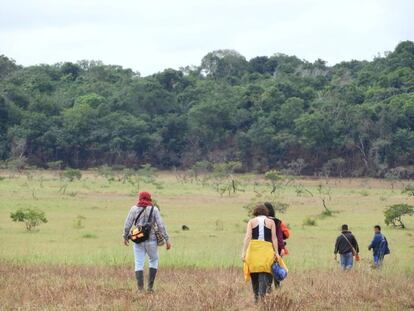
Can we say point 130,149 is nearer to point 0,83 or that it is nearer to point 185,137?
point 185,137

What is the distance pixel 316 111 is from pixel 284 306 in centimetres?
6304

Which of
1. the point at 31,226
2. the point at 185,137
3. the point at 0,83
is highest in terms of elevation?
the point at 0,83

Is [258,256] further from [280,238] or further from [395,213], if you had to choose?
[395,213]

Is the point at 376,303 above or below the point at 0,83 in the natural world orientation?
below

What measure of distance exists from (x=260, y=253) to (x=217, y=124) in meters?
64.8

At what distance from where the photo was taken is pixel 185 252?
19375 mm

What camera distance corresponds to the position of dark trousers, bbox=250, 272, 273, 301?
9.90 metres

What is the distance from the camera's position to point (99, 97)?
77.7m

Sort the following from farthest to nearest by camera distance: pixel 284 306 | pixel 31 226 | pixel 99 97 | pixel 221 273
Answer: pixel 99 97 < pixel 31 226 < pixel 221 273 < pixel 284 306

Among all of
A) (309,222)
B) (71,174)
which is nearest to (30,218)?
(309,222)

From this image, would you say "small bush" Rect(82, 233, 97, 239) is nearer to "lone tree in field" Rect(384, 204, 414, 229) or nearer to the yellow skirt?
"lone tree in field" Rect(384, 204, 414, 229)

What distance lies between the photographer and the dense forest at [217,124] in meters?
67.9

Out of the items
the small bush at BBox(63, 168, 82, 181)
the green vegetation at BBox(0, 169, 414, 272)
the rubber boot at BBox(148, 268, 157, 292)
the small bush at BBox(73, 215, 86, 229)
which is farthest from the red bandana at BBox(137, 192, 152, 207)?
the small bush at BBox(63, 168, 82, 181)

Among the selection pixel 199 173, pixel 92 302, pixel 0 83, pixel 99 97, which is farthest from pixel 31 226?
pixel 0 83
